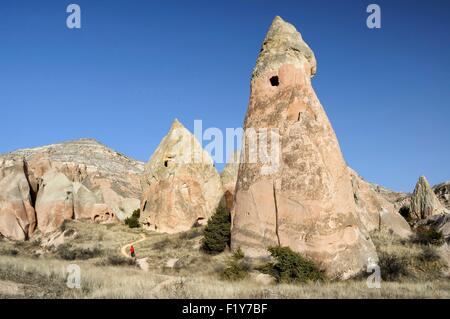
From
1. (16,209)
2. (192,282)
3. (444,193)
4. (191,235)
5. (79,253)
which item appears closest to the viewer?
(192,282)

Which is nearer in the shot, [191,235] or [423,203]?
[191,235]

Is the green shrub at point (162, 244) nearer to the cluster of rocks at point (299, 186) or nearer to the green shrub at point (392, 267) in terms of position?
the cluster of rocks at point (299, 186)

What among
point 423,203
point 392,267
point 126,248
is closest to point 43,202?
point 126,248

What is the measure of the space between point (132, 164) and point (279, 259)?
57142mm

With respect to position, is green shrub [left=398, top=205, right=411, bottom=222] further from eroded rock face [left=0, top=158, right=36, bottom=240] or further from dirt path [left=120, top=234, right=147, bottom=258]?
eroded rock face [left=0, top=158, right=36, bottom=240]

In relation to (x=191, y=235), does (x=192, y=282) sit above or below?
below

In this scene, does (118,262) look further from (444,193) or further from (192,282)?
(444,193)

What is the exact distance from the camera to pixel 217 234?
648 inches

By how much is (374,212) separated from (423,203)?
43.0 feet

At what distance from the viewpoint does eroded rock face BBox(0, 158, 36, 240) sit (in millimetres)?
27203

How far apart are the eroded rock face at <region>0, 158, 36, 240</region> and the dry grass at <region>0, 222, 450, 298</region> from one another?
399 inches

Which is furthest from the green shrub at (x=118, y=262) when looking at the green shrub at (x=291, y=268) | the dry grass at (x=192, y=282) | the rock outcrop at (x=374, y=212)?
the rock outcrop at (x=374, y=212)

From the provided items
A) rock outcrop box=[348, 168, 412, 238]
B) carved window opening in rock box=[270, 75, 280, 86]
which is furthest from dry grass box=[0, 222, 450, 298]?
carved window opening in rock box=[270, 75, 280, 86]
